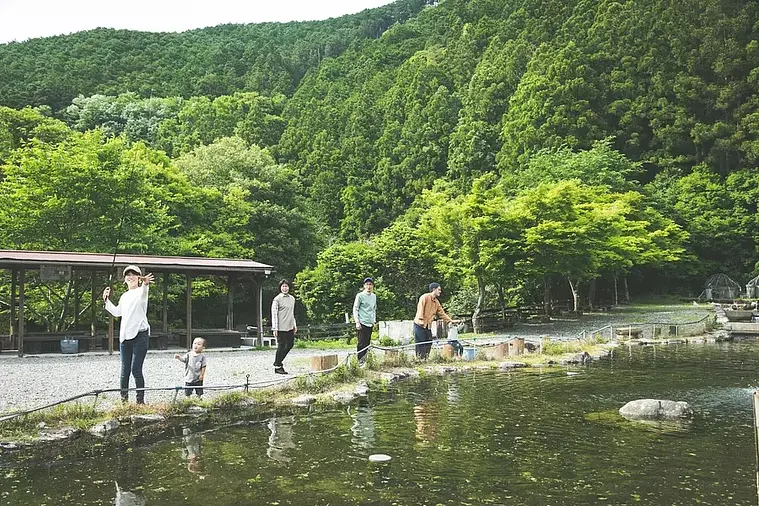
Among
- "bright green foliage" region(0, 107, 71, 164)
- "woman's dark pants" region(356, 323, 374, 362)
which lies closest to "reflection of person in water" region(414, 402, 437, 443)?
"woman's dark pants" region(356, 323, 374, 362)

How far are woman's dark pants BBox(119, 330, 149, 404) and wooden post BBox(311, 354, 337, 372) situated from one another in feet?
11.3

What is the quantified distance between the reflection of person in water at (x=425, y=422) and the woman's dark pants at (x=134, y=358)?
332cm

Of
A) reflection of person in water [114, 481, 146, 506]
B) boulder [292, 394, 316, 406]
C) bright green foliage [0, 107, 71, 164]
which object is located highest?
bright green foliage [0, 107, 71, 164]

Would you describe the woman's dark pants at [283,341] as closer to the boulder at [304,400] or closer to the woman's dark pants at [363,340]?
the woman's dark pants at [363,340]

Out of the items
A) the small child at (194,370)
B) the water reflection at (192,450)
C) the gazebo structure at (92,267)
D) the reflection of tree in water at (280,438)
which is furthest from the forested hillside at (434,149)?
the water reflection at (192,450)

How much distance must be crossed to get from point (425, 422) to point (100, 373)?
22.3 feet

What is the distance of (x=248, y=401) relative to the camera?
28.2 feet

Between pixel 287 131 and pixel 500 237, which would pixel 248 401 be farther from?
pixel 287 131

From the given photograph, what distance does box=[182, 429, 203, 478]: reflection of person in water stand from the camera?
591 cm

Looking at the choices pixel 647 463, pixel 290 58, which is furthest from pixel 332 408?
pixel 290 58

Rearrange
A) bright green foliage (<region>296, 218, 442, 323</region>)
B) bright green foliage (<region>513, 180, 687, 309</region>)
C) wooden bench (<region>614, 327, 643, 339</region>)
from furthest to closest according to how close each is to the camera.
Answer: bright green foliage (<region>296, 218, 442, 323</region>)
bright green foliage (<region>513, 180, 687, 309</region>)
wooden bench (<region>614, 327, 643, 339</region>)

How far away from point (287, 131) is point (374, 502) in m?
52.7

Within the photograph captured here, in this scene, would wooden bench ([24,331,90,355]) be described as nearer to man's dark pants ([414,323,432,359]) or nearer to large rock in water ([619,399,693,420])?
man's dark pants ([414,323,432,359])

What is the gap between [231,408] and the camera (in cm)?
838
